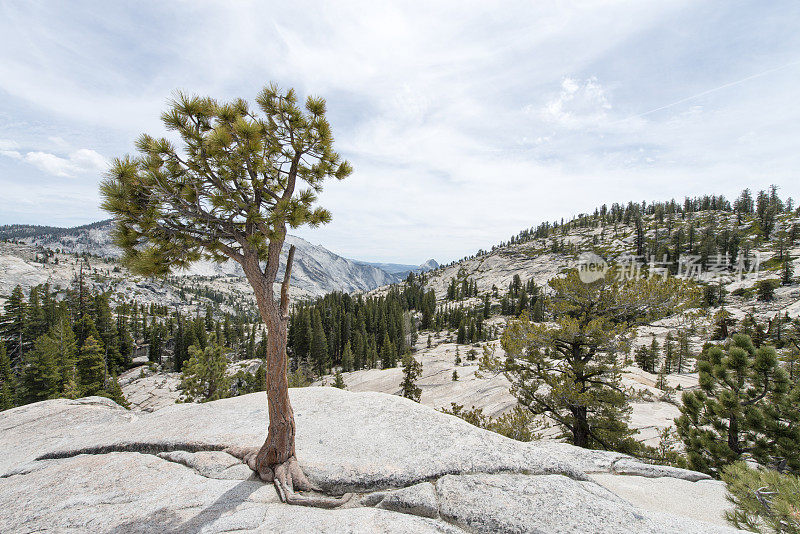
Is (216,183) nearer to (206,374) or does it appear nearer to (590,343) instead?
(590,343)

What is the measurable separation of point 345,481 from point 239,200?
264 inches

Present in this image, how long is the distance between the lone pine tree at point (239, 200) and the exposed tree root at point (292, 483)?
0.02 metres

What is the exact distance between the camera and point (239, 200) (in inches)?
A: 273

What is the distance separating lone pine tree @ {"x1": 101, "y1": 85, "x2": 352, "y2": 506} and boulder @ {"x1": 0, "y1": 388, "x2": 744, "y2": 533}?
2.65 feet

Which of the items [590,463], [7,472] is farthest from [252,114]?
[590,463]

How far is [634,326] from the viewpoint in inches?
548

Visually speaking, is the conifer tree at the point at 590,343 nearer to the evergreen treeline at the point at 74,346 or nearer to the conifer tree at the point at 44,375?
the evergreen treeline at the point at 74,346

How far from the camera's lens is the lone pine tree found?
6406mm

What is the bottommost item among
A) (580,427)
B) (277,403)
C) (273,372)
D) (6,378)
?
(6,378)

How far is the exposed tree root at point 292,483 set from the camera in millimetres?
6215

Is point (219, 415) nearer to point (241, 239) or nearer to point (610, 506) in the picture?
point (241, 239)

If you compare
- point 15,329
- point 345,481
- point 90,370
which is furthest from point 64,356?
point 345,481

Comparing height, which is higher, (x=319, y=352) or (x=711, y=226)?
(x=711, y=226)

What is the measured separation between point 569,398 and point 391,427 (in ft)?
26.8
